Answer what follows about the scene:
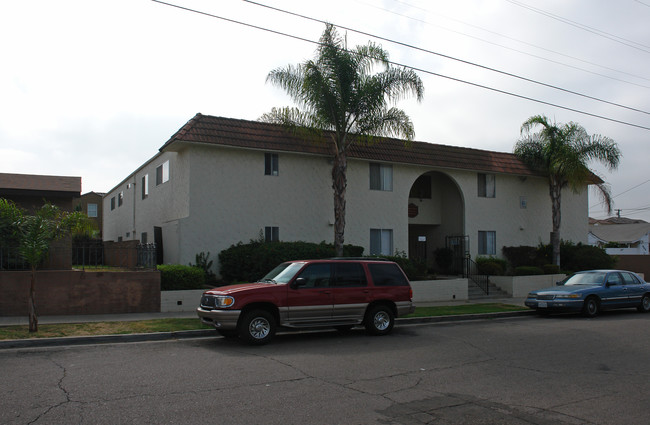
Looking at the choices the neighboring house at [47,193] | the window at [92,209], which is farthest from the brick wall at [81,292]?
the window at [92,209]

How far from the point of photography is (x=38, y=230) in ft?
37.3

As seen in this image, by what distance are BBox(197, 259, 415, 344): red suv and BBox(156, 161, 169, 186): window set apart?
35.1 feet

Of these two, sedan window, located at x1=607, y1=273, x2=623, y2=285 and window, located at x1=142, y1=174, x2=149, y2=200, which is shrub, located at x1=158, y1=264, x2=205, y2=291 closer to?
window, located at x1=142, y1=174, x2=149, y2=200

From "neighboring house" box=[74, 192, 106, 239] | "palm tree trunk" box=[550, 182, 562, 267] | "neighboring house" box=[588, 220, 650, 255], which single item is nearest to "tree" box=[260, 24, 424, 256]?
"palm tree trunk" box=[550, 182, 562, 267]

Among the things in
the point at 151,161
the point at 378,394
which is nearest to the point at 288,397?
the point at 378,394

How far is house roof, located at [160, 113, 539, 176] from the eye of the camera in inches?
723

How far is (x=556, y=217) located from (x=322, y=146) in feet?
42.0

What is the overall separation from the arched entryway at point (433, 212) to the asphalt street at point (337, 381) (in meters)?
13.9

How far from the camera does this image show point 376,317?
12.1m

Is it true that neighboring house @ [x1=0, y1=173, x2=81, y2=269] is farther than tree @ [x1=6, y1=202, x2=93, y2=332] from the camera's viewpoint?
Yes

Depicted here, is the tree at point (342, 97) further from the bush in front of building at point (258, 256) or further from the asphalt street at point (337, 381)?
the asphalt street at point (337, 381)

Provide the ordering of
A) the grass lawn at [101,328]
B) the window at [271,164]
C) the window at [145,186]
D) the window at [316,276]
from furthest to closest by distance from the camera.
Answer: the window at [145,186] < the window at [271,164] < the window at [316,276] < the grass lawn at [101,328]

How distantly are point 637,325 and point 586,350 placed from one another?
4.91 m

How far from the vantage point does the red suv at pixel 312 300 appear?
1052 centimetres
